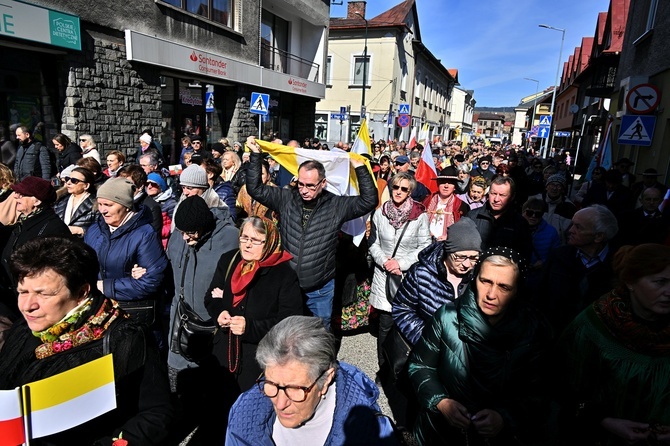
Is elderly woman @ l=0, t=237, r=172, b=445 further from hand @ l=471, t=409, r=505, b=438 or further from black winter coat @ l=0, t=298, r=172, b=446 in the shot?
hand @ l=471, t=409, r=505, b=438

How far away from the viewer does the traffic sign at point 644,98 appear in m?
7.48

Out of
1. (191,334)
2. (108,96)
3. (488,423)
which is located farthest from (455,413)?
(108,96)

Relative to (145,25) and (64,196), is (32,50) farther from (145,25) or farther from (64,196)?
(64,196)

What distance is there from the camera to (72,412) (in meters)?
1.46

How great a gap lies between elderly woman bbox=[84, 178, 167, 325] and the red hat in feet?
1.77

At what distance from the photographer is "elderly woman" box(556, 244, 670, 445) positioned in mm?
1918

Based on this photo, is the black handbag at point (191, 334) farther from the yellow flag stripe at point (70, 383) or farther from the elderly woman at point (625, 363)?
the elderly woman at point (625, 363)

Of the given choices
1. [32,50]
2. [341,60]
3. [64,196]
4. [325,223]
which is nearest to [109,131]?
[32,50]

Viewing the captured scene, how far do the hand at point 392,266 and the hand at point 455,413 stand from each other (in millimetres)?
1935

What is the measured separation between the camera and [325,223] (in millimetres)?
3721

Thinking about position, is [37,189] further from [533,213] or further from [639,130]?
[639,130]

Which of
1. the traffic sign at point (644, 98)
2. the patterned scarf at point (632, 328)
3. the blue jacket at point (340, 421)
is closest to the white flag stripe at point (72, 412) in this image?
the blue jacket at point (340, 421)

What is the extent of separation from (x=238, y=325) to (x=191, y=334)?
0.62 meters

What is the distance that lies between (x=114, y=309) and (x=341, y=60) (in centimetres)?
3103
